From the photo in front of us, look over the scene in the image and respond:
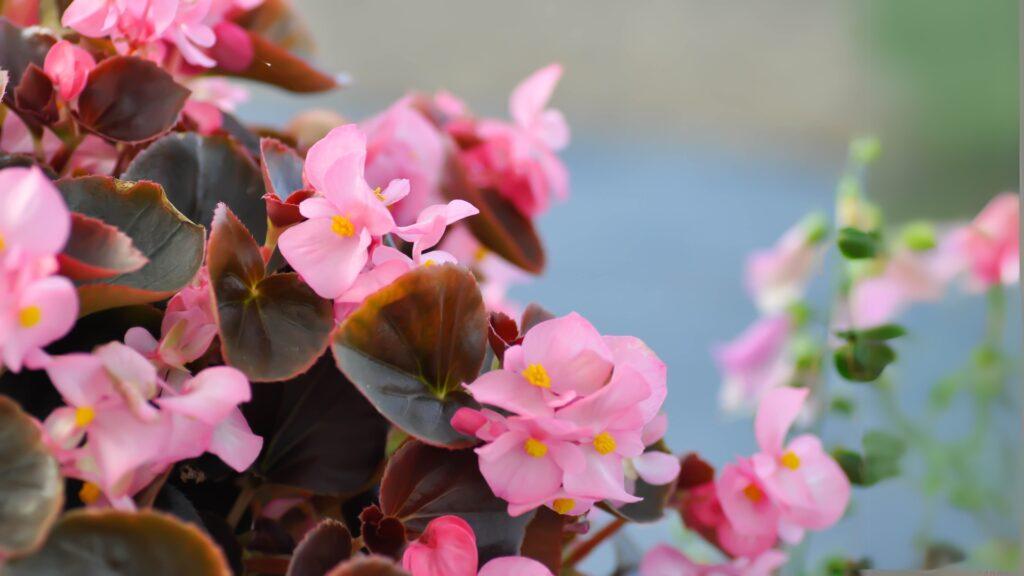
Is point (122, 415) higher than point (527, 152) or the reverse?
the reverse

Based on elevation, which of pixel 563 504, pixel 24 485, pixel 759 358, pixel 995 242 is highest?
pixel 995 242

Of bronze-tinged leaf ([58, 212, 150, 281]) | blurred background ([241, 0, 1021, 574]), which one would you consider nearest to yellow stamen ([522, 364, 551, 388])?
bronze-tinged leaf ([58, 212, 150, 281])

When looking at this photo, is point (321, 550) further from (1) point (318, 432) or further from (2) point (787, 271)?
(2) point (787, 271)

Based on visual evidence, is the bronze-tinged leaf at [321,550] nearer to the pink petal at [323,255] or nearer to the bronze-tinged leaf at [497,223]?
the pink petal at [323,255]

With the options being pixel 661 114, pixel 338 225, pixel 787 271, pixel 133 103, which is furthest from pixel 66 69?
pixel 661 114

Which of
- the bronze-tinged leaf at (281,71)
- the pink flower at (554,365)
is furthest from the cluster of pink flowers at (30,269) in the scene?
the bronze-tinged leaf at (281,71)

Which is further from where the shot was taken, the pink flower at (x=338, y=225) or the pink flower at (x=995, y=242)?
the pink flower at (x=995, y=242)

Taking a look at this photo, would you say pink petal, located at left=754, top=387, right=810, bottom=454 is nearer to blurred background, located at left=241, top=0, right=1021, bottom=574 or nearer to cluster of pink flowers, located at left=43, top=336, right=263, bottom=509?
cluster of pink flowers, located at left=43, top=336, right=263, bottom=509
